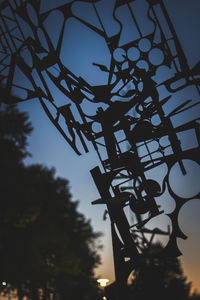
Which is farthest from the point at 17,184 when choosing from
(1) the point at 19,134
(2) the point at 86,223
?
(2) the point at 86,223

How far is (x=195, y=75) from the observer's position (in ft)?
6.11

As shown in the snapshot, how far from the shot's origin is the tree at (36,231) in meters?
12.2

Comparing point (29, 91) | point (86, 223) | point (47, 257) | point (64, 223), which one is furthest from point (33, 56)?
point (86, 223)

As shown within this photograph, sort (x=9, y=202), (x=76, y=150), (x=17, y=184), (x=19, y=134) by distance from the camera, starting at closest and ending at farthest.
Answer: (x=76, y=150) → (x=9, y=202) → (x=17, y=184) → (x=19, y=134)

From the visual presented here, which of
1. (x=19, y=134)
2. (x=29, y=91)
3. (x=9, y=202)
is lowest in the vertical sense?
(x=29, y=91)

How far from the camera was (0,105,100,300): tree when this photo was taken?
12.2 m

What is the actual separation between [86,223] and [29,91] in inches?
793

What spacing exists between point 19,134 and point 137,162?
16223mm

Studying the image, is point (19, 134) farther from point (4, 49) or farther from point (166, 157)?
point (166, 157)

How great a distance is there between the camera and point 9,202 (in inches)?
508

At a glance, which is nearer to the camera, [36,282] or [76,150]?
[76,150]

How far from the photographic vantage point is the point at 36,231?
14641 mm

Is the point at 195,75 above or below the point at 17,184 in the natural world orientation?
below

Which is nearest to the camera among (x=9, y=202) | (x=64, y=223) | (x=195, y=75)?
(x=195, y=75)
